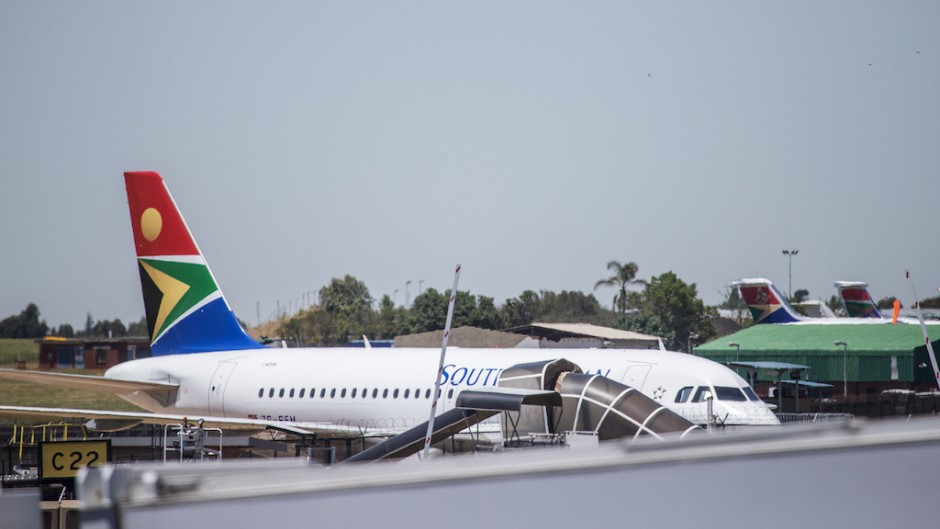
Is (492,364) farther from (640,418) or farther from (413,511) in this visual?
(413,511)

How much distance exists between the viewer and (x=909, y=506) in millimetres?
4086

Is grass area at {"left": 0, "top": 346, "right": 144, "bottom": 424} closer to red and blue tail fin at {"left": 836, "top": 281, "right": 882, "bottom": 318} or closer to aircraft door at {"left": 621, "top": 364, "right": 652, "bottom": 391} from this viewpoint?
aircraft door at {"left": 621, "top": 364, "right": 652, "bottom": 391}

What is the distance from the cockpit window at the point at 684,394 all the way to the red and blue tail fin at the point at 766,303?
4679 cm

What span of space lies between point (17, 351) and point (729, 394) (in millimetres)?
85700

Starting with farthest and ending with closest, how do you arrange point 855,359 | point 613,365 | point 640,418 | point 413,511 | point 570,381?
point 855,359 → point 613,365 → point 570,381 → point 640,418 → point 413,511

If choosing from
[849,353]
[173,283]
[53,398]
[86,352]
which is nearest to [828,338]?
[849,353]

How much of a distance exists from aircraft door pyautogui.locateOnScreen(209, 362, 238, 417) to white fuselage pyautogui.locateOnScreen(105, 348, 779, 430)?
0.02 m

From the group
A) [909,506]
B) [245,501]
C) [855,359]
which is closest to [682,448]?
[909,506]

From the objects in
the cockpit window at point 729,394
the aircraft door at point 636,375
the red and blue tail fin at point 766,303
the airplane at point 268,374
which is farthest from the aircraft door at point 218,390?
the red and blue tail fin at point 766,303

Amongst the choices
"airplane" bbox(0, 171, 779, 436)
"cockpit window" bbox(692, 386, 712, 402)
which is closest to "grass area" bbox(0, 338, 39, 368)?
"airplane" bbox(0, 171, 779, 436)

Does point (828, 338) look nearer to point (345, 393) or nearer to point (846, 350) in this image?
point (846, 350)

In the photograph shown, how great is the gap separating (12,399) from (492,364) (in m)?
45.3

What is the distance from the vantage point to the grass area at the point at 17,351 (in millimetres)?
89000

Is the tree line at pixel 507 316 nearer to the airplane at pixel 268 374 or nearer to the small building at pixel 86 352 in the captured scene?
the small building at pixel 86 352
